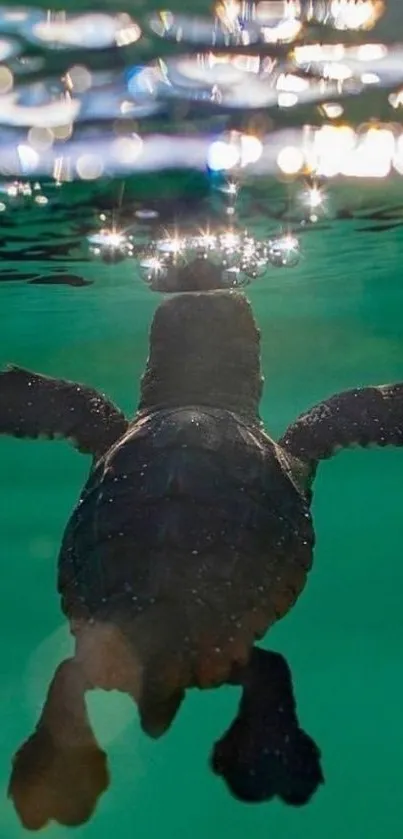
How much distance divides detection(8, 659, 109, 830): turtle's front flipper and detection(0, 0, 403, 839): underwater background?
452cm

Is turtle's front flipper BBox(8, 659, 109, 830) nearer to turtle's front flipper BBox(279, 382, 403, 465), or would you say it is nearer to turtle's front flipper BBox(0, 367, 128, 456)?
turtle's front flipper BBox(0, 367, 128, 456)

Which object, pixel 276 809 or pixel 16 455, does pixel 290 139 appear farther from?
pixel 16 455

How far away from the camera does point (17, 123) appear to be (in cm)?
697

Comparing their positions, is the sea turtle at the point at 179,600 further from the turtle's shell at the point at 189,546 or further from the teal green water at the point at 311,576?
the teal green water at the point at 311,576

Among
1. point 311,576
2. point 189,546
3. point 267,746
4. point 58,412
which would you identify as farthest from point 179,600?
point 311,576

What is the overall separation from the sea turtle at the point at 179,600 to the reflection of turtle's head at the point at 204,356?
0.84m

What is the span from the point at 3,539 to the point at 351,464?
8.49 meters

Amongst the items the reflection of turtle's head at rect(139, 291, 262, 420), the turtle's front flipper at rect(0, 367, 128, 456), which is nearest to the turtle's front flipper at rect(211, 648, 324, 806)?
the reflection of turtle's head at rect(139, 291, 262, 420)

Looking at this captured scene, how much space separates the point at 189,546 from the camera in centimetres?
380

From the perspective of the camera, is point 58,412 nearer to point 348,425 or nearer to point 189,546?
point 348,425

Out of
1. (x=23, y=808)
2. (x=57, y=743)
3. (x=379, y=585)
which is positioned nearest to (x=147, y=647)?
(x=57, y=743)

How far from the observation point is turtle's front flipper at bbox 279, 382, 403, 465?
582cm

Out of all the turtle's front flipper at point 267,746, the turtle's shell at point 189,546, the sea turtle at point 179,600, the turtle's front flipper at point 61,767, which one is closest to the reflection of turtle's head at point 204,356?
the sea turtle at point 179,600

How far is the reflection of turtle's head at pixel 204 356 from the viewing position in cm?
563
